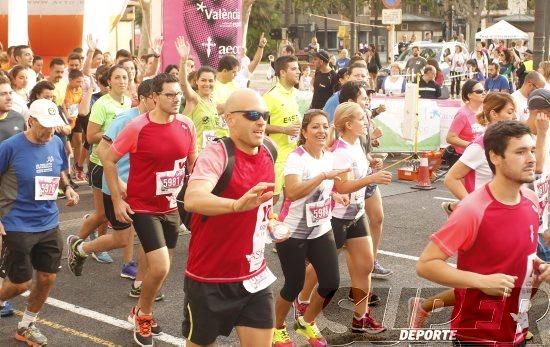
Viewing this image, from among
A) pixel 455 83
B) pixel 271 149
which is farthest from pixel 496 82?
pixel 271 149

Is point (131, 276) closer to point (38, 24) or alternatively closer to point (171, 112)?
point (171, 112)

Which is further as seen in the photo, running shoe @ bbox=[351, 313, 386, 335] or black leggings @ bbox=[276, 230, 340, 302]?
running shoe @ bbox=[351, 313, 386, 335]

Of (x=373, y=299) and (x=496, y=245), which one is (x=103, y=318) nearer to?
(x=373, y=299)

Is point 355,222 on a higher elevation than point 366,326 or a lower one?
higher

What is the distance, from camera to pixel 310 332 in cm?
630

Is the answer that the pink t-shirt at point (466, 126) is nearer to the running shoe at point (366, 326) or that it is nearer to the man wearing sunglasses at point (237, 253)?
the running shoe at point (366, 326)

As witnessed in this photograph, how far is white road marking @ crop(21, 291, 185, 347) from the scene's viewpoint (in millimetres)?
6504

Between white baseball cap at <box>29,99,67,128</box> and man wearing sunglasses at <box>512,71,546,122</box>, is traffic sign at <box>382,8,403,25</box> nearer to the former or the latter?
man wearing sunglasses at <box>512,71,546,122</box>

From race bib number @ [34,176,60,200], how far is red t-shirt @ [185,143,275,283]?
190cm

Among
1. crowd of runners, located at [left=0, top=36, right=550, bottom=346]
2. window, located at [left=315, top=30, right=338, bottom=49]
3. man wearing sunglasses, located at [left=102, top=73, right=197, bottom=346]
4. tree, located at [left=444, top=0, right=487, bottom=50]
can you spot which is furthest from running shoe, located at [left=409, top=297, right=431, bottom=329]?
window, located at [left=315, top=30, right=338, bottom=49]

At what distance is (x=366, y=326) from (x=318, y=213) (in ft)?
3.74

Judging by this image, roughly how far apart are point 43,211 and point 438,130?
10647 millimetres

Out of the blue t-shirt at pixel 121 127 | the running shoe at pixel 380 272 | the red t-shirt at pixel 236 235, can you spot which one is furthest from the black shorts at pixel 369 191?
the red t-shirt at pixel 236 235

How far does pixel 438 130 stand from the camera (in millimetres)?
15805
